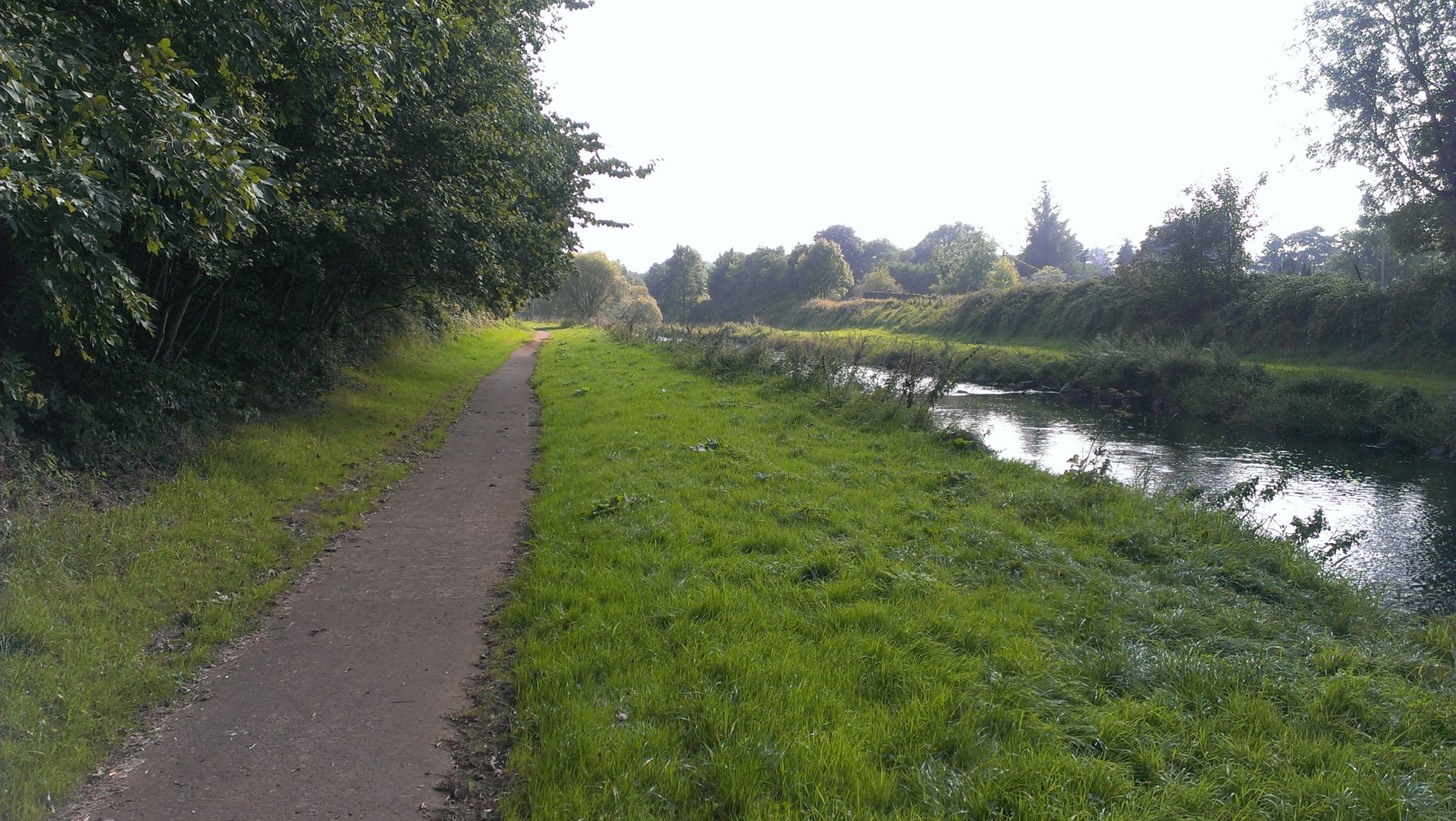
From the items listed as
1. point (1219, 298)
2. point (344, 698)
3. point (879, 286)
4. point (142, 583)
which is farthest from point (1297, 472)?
point (879, 286)

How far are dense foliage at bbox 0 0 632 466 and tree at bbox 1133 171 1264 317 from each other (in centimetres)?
2816

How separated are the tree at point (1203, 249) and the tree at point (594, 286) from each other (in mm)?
51343

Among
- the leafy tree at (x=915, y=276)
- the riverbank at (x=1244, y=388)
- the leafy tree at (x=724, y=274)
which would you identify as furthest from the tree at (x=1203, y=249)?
the leafy tree at (x=724, y=274)

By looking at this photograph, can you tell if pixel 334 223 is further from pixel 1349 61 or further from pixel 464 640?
pixel 1349 61

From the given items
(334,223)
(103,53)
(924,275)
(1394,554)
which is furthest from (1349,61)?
(924,275)

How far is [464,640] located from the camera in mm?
4996

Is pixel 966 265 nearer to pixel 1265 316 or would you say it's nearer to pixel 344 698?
pixel 1265 316

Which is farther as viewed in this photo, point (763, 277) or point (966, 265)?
point (763, 277)

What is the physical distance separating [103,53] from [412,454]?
637cm

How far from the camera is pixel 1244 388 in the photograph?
21.6 metres

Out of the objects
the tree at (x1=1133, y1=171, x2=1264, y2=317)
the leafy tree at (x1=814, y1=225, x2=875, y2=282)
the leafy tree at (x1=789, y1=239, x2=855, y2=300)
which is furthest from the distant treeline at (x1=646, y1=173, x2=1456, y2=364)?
the leafy tree at (x1=814, y1=225, x2=875, y2=282)

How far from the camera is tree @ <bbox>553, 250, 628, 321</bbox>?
72.4 meters

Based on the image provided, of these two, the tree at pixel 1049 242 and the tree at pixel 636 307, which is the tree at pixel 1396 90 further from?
the tree at pixel 1049 242

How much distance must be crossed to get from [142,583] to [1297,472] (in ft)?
58.4
